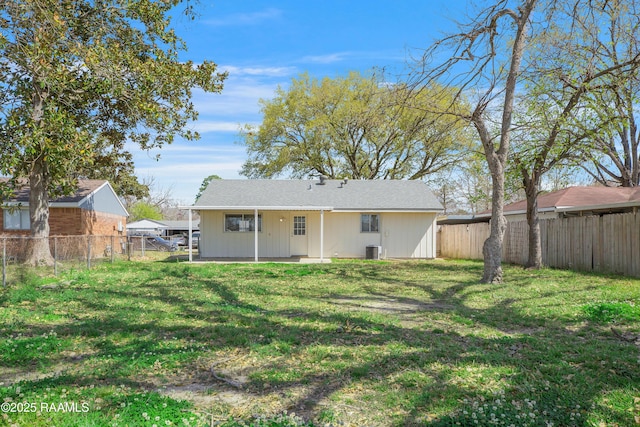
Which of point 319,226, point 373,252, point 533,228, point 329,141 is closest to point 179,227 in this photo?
point 329,141

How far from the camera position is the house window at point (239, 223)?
66.2 ft

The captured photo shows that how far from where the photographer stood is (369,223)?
68.3 feet

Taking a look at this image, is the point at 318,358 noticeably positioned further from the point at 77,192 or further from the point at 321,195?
the point at 77,192

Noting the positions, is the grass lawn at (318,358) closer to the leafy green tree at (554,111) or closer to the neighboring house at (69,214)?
the leafy green tree at (554,111)

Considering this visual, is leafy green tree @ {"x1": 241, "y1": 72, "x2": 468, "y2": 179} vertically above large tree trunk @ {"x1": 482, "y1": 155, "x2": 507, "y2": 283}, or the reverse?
leafy green tree @ {"x1": 241, "y1": 72, "x2": 468, "y2": 179}

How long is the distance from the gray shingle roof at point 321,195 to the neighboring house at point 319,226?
45mm

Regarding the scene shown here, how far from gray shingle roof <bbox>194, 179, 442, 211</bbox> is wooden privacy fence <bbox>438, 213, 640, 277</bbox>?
3.69 meters

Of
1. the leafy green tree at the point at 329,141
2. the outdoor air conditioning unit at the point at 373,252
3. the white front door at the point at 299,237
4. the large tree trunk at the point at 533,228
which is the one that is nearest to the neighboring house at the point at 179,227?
the leafy green tree at the point at 329,141

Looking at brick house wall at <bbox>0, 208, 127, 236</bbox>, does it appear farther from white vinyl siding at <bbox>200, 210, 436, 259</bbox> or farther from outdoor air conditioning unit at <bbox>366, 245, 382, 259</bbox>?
outdoor air conditioning unit at <bbox>366, 245, 382, 259</bbox>

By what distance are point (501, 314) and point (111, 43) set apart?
37.3 feet

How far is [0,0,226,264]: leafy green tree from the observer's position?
10097mm

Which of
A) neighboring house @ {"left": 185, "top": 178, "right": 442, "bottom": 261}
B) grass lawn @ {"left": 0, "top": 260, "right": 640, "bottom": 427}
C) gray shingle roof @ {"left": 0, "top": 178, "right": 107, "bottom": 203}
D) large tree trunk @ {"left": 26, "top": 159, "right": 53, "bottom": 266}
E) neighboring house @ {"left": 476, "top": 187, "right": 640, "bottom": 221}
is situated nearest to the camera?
grass lawn @ {"left": 0, "top": 260, "right": 640, "bottom": 427}

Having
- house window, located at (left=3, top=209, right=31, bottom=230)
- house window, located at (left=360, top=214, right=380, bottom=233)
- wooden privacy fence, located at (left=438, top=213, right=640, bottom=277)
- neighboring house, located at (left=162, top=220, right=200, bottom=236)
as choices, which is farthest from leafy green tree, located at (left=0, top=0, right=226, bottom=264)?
neighboring house, located at (left=162, top=220, right=200, bottom=236)

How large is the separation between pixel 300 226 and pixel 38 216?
33.5 ft
